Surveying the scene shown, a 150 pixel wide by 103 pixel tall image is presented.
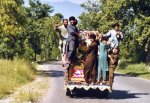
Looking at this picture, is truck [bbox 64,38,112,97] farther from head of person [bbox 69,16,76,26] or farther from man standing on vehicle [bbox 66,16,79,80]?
head of person [bbox 69,16,76,26]

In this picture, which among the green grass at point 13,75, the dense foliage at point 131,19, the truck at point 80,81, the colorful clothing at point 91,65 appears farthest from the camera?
the dense foliage at point 131,19

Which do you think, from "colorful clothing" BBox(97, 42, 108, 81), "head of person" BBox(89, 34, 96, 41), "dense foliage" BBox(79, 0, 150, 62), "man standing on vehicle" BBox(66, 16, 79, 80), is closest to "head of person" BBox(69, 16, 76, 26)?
"man standing on vehicle" BBox(66, 16, 79, 80)

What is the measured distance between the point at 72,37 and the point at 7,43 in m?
20.5

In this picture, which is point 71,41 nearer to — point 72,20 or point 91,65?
point 72,20

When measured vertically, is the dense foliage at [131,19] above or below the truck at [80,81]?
above

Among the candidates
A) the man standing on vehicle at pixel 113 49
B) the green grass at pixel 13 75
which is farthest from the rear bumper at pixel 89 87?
the green grass at pixel 13 75

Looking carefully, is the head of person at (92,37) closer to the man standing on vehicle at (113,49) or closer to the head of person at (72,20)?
the man standing on vehicle at (113,49)

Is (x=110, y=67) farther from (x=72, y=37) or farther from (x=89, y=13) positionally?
(x=89, y=13)

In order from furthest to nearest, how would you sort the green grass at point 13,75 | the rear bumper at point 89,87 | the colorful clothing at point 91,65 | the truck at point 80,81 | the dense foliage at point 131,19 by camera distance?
the dense foliage at point 131,19
the green grass at point 13,75
the colorful clothing at point 91,65
the truck at point 80,81
the rear bumper at point 89,87

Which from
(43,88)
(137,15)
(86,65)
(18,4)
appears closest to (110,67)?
(86,65)

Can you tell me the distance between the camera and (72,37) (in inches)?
767

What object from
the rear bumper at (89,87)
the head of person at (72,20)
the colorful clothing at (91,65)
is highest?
the head of person at (72,20)

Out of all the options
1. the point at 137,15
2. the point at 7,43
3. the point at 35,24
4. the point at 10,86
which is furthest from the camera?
the point at 35,24

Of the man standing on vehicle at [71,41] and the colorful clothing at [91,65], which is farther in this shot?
the man standing on vehicle at [71,41]
